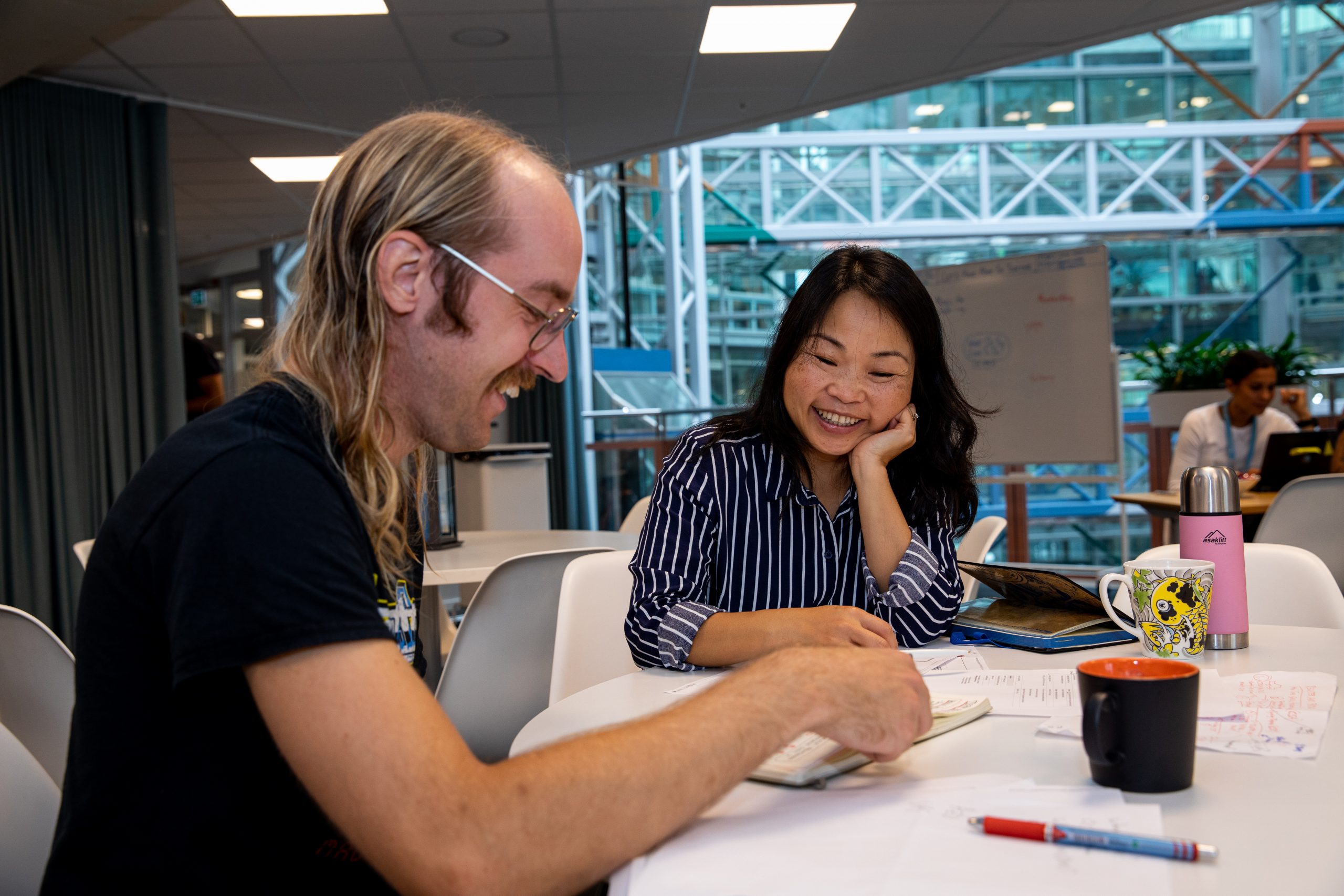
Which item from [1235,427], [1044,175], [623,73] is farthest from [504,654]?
[1044,175]

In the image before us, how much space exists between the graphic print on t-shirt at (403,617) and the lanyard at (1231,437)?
16.5ft

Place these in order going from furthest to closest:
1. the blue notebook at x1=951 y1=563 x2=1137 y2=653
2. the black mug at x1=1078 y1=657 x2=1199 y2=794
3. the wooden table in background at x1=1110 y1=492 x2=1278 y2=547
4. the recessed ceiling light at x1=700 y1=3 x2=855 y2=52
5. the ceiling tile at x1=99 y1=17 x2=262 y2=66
A: the recessed ceiling light at x1=700 y1=3 x2=855 y2=52 → the ceiling tile at x1=99 y1=17 x2=262 y2=66 → the wooden table in background at x1=1110 y1=492 x2=1278 y2=547 → the blue notebook at x1=951 y1=563 x2=1137 y2=653 → the black mug at x1=1078 y1=657 x2=1199 y2=794

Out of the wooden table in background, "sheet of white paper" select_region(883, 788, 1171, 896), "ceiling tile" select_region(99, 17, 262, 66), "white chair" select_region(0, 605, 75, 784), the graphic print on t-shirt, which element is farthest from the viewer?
"ceiling tile" select_region(99, 17, 262, 66)

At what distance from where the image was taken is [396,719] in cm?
68

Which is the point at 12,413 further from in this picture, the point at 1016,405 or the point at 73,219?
the point at 1016,405

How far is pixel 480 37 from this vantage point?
4.58 meters

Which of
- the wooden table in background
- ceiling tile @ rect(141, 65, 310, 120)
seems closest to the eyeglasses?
the wooden table in background

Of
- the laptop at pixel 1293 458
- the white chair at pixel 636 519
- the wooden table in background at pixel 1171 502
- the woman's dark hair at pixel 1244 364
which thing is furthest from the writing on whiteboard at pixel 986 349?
the white chair at pixel 636 519

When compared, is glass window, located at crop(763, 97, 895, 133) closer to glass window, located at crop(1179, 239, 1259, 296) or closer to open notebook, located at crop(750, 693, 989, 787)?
glass window, located at crop(1179, 239, 1259, 296)

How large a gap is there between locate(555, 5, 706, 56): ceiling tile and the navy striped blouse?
129 inches

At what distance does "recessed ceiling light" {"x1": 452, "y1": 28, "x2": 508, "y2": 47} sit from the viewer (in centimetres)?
450

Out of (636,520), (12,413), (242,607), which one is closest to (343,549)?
(242,607)

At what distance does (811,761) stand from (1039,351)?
472 cm

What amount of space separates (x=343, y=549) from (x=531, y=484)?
5.19 meters
